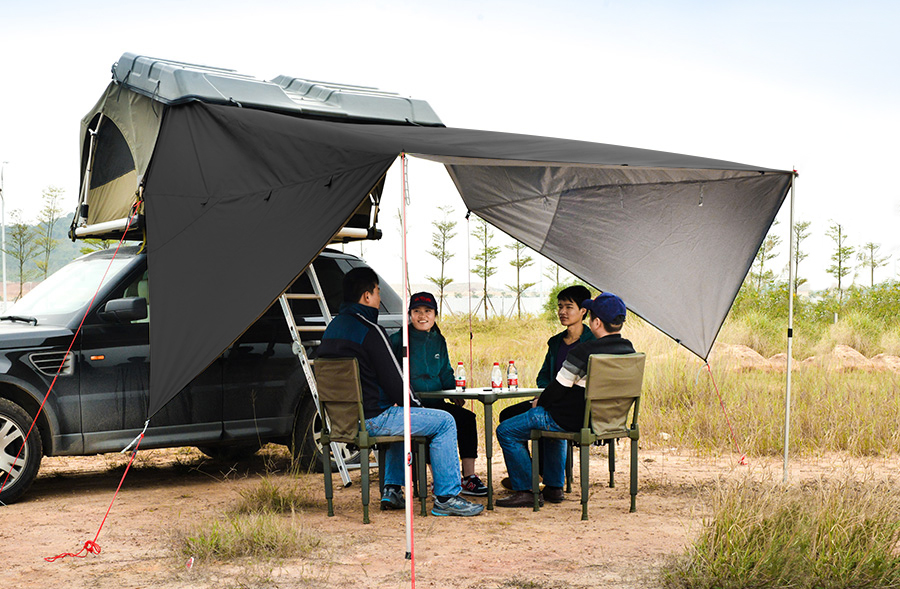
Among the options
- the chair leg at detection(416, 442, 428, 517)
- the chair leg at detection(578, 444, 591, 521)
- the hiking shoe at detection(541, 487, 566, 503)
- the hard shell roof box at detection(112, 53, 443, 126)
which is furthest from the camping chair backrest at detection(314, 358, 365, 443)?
the hard shell roof box at detection(112, 53, 443, 126)

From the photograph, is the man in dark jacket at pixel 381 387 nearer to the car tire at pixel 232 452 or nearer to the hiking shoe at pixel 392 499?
the hiking shoe at pixel 392 499

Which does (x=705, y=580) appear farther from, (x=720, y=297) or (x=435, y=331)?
(x=720, y=297)

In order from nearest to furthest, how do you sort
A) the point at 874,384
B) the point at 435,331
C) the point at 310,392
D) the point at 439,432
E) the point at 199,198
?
the point at 199,198
the point at 439,432
the point at 435,331
the point at 310,392
the point at 874,384

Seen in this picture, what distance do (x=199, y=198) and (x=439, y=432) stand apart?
2.11 metres

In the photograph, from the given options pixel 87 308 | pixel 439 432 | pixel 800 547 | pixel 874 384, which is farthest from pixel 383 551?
pixel 874 384

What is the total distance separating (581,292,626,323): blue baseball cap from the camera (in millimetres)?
6027

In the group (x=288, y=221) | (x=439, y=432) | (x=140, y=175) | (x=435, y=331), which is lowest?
(x=439, y=432)

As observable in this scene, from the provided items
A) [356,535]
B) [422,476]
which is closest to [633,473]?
[422,476]

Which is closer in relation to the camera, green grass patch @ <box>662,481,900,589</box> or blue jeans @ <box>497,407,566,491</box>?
green grass patch @ <box>662,481,900,589</box>

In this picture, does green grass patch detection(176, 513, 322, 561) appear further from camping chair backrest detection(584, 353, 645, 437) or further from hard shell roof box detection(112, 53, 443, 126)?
hard shell roof box detection(112, 53, 443, 126)

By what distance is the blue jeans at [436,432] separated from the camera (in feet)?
19.3

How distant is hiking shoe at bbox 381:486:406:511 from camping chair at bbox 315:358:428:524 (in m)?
0.31

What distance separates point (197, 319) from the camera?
500 centimetres

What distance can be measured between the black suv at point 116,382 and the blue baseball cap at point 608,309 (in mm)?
2167
